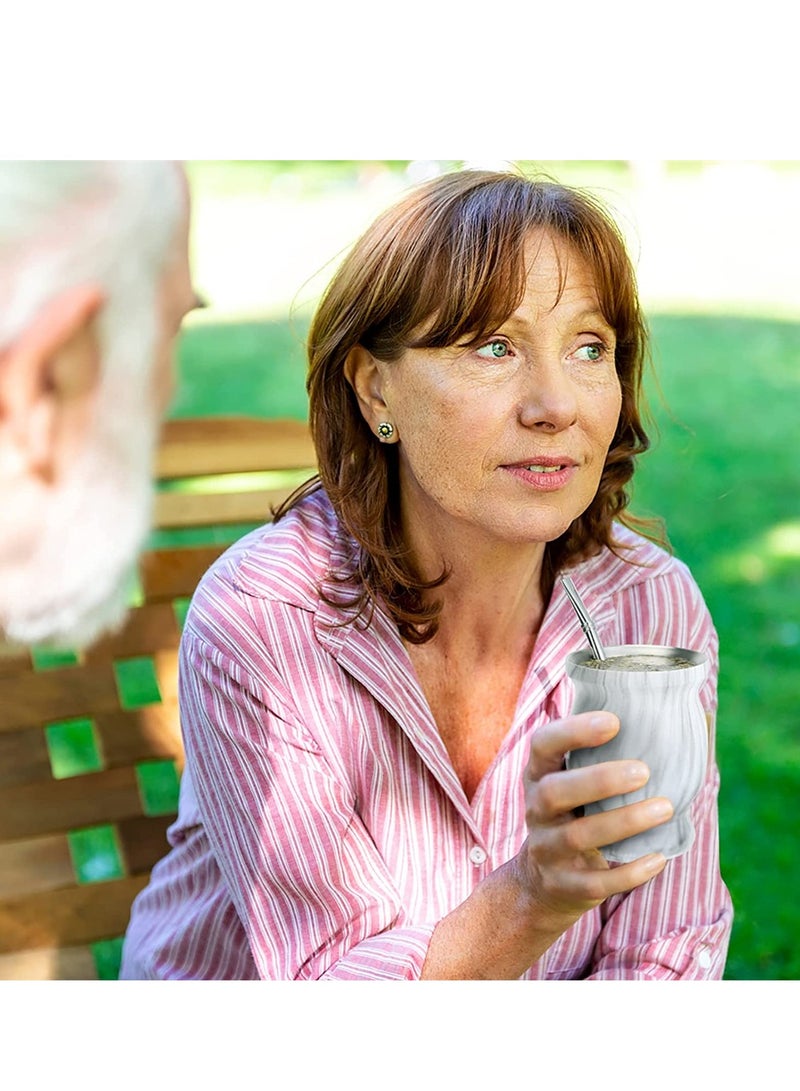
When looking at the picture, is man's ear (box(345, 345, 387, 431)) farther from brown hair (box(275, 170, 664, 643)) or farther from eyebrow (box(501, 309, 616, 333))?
eyebrow (box(501, 309, 616, 333))

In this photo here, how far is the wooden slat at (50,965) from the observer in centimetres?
194

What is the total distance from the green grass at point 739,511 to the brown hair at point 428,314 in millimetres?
133

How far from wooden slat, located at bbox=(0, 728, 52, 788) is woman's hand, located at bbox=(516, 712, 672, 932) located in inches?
40.4

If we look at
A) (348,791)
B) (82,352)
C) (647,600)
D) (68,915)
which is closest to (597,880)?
(348,791)

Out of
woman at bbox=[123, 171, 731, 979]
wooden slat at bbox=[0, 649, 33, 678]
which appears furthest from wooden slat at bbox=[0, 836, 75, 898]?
woman at bbox=[123, 171, 731, 979]

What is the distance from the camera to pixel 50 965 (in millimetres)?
1959

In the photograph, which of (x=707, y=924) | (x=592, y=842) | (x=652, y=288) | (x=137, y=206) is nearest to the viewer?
(x=592, y=842)

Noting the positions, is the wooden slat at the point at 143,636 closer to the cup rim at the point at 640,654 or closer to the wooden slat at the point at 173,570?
the wooden slat at the point at 173,570
